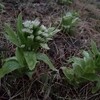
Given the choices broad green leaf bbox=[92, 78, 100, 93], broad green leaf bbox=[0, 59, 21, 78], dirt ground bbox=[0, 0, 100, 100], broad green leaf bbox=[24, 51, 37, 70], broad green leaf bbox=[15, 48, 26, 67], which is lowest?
dirt ground bbox=[0, 0, 100, 100]

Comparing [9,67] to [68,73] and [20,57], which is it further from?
[68,73]

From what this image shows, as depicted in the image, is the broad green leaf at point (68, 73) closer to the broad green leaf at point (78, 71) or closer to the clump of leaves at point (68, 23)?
the broad green leaf at point (78, 71)

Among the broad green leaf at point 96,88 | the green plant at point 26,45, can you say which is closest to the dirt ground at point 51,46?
the broad green leaf at point 96,88

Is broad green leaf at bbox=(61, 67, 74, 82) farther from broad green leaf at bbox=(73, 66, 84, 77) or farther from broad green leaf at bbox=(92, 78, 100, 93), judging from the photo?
broad green leaf at bbox=(92, 78, 100, 93)

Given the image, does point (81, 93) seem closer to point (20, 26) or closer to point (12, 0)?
point (20, 26)

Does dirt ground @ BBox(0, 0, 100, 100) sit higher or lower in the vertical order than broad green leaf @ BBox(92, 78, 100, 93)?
lower

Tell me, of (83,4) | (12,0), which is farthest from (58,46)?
(83,4)

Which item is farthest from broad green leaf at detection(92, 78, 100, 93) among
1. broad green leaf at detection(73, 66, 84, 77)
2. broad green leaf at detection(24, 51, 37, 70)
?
broad green leaf at detection(24, 51, 37, 70)

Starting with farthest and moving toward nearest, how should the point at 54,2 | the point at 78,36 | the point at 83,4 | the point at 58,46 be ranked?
the point at 83,4 < the point at 54,2 < the point at 78,36 < the point at 58,46
